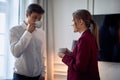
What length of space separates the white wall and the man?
1.28m

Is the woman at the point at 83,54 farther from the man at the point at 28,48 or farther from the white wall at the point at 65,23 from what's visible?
the white wall at the point at 65,23

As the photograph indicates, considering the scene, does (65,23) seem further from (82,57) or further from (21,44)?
(82,57)

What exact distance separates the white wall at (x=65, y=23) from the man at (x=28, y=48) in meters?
1.28

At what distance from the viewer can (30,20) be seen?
82.4 inches

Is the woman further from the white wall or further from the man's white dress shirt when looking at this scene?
the white wall

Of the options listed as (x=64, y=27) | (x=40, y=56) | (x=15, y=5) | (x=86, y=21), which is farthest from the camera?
(x=64, y=27)

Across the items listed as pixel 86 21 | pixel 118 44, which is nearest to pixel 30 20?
pixel 86 21

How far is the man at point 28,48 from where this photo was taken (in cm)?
201

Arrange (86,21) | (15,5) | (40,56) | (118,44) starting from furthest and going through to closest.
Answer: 1. (15,5)
2. (118,44)
3. (40,56)
4. (86,21)

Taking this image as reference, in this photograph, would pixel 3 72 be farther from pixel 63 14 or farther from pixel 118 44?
pixel 118 44

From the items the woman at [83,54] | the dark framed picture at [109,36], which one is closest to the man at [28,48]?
the woman at [83,54]

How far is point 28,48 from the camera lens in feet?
6.84

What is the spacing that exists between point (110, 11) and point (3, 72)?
157cm

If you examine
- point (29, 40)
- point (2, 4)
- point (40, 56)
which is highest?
point (2, 4)
